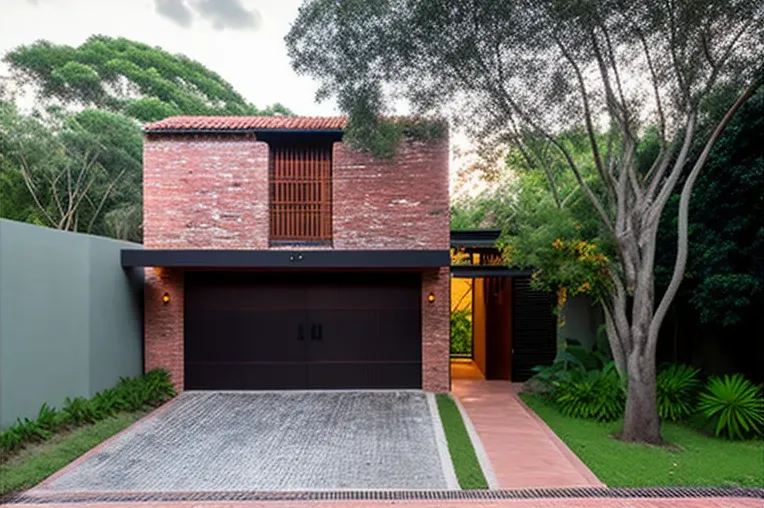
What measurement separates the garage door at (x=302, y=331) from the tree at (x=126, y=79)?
55.9 ft

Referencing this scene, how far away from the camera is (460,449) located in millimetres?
6844

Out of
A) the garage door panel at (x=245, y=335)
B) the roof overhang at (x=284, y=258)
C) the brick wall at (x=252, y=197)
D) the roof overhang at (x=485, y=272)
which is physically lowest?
the garage door panel at (x=245, y=335)

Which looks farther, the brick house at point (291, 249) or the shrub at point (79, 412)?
the brick house at point (291, 249)

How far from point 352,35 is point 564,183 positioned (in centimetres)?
900

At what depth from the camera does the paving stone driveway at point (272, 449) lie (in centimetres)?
583

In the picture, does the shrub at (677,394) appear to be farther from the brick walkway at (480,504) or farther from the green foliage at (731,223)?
the brick walkway at (480,504)

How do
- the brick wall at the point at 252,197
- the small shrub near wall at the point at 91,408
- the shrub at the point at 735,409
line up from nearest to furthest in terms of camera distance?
1. the small shrub near wall at the point at 91,408
2. the shrub at the point at 735,409
3. the brick wall at the point at 252,197

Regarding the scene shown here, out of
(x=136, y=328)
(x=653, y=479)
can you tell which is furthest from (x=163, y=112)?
(x=653, y=479)

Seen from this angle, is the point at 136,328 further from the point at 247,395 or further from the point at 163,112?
the point at 163,112

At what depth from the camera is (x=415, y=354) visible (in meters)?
10.8

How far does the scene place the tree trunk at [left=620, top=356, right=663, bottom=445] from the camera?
7309 mm

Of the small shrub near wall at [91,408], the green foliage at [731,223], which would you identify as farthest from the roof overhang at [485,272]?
the small shrub near wall at [91,408]

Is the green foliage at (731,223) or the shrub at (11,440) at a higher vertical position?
the green foliage at (731,223)

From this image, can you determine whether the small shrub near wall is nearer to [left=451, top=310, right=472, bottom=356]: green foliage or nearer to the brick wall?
the brick wall
